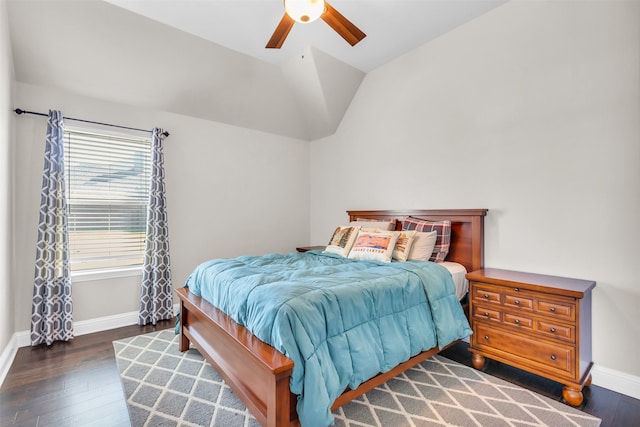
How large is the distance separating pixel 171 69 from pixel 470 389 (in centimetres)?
401

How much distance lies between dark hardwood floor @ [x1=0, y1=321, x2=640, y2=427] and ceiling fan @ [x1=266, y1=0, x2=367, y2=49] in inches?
105

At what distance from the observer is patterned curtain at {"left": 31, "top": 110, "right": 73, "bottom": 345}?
2803 millimetres

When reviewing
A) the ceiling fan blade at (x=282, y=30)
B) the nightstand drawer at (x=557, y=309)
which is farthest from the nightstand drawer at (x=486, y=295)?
the ceiling fan blade at (x=282, y=30)

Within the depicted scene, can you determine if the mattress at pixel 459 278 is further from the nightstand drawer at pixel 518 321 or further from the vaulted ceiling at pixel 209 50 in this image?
the vaulted ceiling at pixel 209 50

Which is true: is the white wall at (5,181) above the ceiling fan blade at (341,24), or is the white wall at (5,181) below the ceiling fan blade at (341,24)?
below

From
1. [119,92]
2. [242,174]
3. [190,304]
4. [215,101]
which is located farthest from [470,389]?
[119,92]

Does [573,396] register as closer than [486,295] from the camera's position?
Yes

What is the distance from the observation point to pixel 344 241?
3346 millimetres

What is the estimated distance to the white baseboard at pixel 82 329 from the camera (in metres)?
2.37

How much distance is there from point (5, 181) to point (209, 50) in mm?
2187

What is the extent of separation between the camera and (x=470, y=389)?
6.84ft

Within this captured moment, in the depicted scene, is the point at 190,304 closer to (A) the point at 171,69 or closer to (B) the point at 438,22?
(A) the point at 171,69

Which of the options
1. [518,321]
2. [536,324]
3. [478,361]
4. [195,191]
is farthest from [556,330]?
[195,191]

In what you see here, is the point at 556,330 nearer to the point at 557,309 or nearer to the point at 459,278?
the point at 557,309
